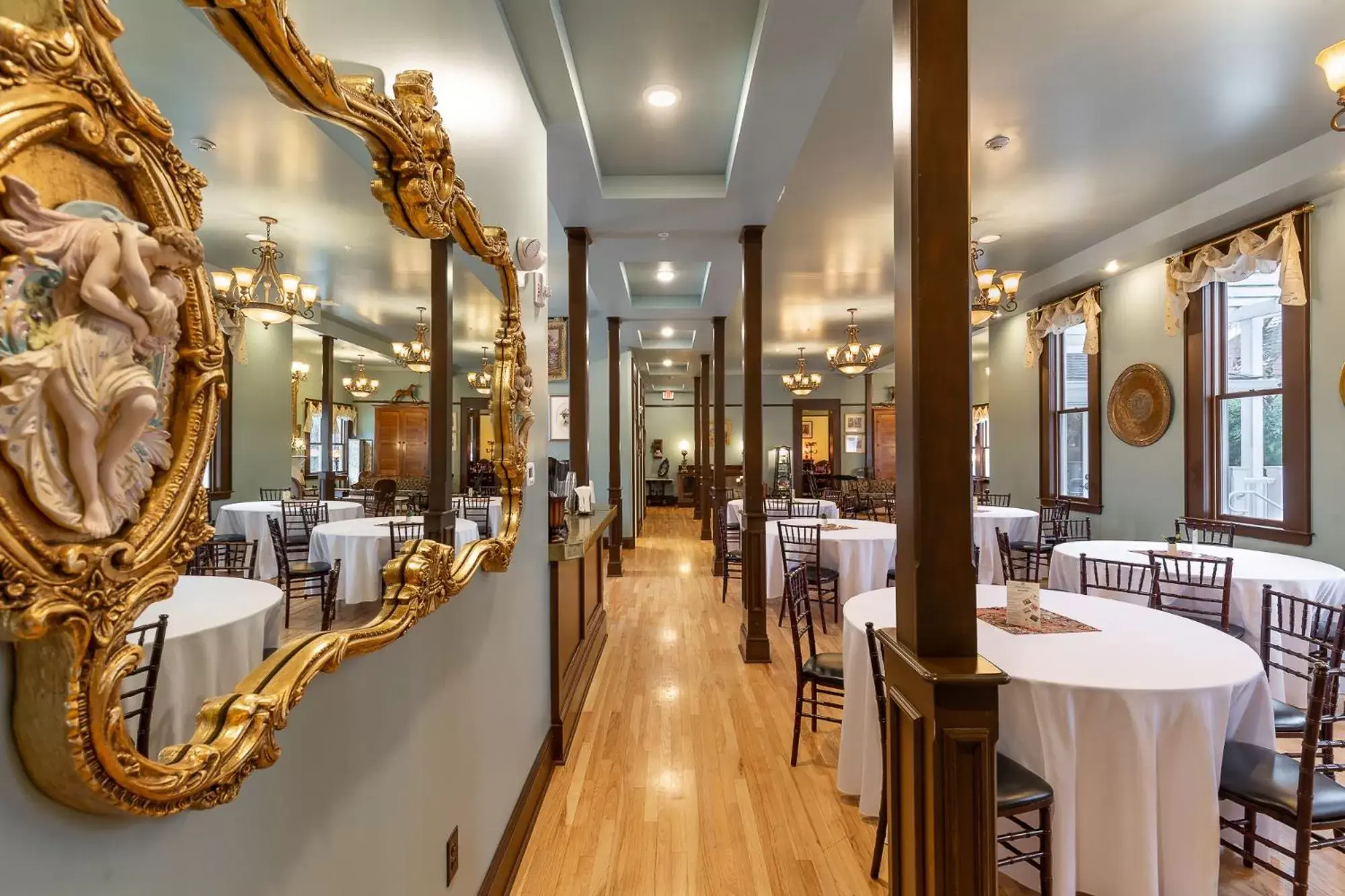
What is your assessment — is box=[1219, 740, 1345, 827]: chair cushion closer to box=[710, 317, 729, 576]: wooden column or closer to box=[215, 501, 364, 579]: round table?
box=[215, 501, 364, 579]: round table

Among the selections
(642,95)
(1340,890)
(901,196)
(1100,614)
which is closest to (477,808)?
(901,196)

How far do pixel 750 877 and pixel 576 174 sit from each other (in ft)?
11.6

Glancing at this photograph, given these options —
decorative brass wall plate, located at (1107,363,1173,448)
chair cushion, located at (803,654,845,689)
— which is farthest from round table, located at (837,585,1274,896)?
decorative brass wall plate, located at (1107,363,1173,448)

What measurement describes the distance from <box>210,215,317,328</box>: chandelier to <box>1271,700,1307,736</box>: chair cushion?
303 centimetres

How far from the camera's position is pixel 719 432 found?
24.0 feet

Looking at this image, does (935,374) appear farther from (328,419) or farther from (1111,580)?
(1111,580)

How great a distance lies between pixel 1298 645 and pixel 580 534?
374 cm

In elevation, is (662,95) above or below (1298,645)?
above

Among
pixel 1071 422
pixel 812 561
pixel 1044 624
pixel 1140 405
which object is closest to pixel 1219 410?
pixel 1140 405

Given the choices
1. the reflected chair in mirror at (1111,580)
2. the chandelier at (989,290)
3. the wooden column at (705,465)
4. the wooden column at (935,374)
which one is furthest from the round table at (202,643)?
the wooden column at (705,465)

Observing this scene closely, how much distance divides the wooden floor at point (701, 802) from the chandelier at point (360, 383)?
1746 millimetres

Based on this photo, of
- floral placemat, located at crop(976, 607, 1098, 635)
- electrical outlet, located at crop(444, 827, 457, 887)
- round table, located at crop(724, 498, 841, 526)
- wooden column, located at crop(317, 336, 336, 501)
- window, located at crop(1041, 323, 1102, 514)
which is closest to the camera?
wooden column, located at crop(317, 336, 336, 501)

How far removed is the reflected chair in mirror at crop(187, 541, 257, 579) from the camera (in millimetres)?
694

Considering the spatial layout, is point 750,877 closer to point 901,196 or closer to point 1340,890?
point 1340,890
